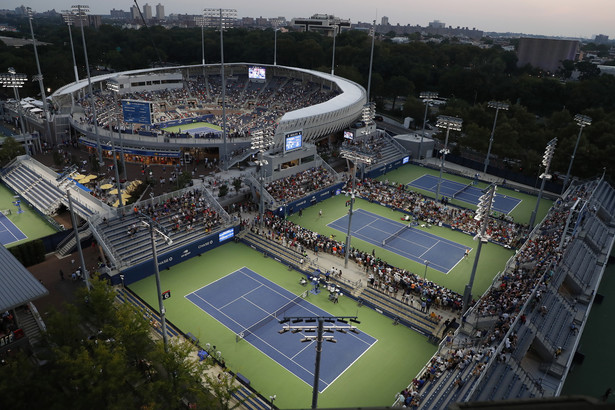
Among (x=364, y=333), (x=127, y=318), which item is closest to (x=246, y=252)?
(x=364, y=333)

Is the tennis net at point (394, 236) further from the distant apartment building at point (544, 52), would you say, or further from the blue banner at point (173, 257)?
the distant apartment building at point (544, 52)

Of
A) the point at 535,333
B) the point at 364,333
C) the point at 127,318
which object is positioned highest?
the point at 127,318

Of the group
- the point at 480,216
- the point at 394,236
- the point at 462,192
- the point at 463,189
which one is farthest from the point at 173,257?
the point at 463,189

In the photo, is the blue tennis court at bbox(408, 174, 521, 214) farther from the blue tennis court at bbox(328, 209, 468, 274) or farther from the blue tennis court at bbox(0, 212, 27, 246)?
the blue tennis court at bbox(0, 212, 27, 246)

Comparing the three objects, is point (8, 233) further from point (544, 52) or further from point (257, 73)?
point (544, 52)

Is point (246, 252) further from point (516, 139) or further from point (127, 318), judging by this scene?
point (516, 139)

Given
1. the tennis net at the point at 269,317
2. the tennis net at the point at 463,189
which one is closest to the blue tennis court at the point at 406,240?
the tennis net at the point at 269,317

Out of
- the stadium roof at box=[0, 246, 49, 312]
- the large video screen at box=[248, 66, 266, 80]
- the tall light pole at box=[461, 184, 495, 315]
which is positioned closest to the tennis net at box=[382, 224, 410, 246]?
the tall light pole at box=[461, 184, 495, 315]
